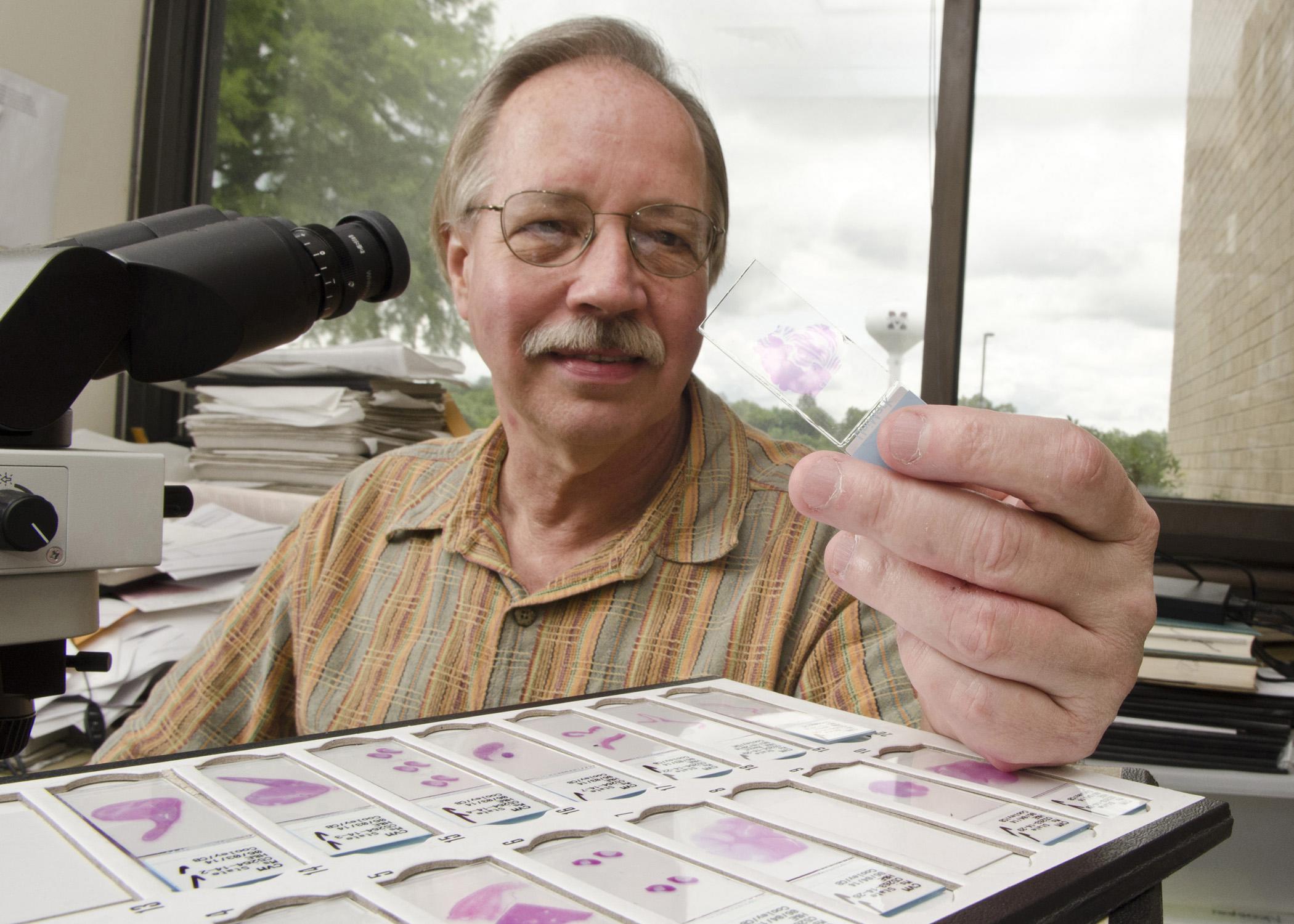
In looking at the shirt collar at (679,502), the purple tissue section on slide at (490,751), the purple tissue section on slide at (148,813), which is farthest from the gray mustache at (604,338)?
the purple tissue section on slide at (148,813)

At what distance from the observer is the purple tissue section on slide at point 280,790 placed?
39 centimetres

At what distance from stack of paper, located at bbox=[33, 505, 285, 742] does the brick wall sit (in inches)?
55.4

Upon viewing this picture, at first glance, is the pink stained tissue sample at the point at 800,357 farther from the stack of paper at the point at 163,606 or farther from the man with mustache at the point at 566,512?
the stack of paper at the point at 163,606

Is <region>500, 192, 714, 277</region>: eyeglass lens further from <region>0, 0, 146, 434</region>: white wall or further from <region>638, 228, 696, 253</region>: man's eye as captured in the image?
<region>0, 0, 146, 434</region>: white wall

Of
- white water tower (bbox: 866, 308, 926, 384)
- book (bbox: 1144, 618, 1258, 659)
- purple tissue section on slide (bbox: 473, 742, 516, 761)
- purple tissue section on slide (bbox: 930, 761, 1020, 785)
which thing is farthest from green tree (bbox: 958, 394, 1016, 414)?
purple tissue section on slide (bbox: 473, 742, 516, 761)

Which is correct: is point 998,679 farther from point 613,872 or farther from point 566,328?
point 566,328

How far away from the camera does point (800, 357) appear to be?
531 mm

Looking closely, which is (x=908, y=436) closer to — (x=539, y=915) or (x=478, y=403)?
(x=539, y=915)

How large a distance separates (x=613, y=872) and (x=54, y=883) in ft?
0.59

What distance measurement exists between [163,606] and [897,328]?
1.23m

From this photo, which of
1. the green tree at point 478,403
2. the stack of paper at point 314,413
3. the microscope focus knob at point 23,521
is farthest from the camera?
the green tree at point 478,403

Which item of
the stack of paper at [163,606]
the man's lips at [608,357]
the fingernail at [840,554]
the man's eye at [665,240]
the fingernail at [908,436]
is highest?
the man's eye at [665,240]

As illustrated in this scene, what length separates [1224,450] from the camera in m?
1.54

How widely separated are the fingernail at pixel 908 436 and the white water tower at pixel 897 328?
45.0 inches
